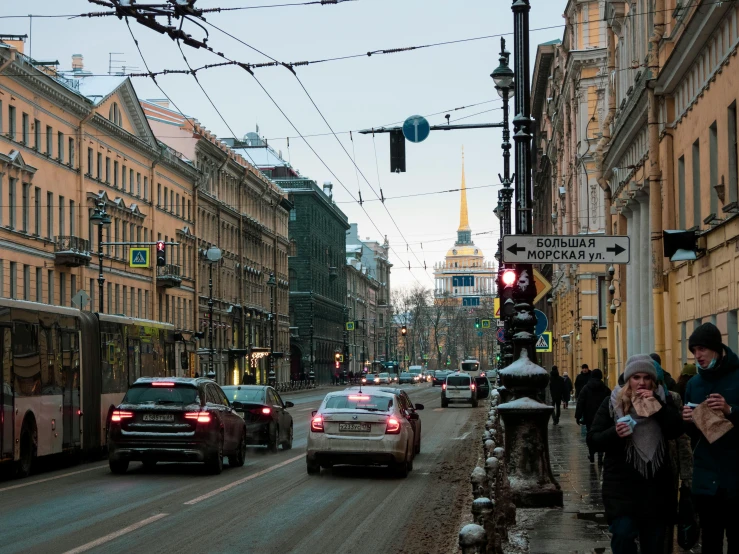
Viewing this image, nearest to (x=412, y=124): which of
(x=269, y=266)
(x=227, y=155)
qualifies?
(x=227, y=155)

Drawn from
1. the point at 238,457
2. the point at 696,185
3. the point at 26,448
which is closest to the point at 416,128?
the point at 696,185

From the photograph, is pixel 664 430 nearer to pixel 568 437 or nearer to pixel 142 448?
pixel 142 448

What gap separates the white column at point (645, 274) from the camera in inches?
1171

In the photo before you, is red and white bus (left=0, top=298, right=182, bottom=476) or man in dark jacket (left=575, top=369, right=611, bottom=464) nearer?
man in dark jacket (left=575, top=369, right=611, bottom=464)

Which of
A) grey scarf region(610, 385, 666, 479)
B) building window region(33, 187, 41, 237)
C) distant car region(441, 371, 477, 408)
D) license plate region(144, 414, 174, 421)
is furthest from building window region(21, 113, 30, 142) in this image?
grey scarf region(610, 385, 666, 479)

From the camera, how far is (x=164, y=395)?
20.9 m

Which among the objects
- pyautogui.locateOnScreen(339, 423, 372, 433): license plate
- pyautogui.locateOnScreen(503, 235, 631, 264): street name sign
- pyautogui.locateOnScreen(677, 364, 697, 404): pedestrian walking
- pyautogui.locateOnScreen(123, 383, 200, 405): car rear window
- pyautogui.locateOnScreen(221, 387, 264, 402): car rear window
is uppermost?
pyautogui.locateOnScreen(503, 235, 631, 264): street name sign

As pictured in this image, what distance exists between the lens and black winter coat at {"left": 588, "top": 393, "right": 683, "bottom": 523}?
7359 millimetres

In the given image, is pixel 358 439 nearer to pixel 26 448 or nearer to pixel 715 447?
pixel 26 448

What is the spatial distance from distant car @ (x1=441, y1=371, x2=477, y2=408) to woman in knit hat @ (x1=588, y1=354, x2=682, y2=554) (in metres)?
53.0

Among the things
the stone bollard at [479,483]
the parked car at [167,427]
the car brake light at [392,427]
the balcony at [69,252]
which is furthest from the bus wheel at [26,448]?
the balcony at [69,252]

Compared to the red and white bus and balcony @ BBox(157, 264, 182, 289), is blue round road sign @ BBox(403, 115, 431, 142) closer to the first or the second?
the red and white bus

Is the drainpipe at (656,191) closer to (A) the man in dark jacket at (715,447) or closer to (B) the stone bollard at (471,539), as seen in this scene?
(A) the man in dark jacket at (715,447)

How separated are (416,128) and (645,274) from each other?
679cm
